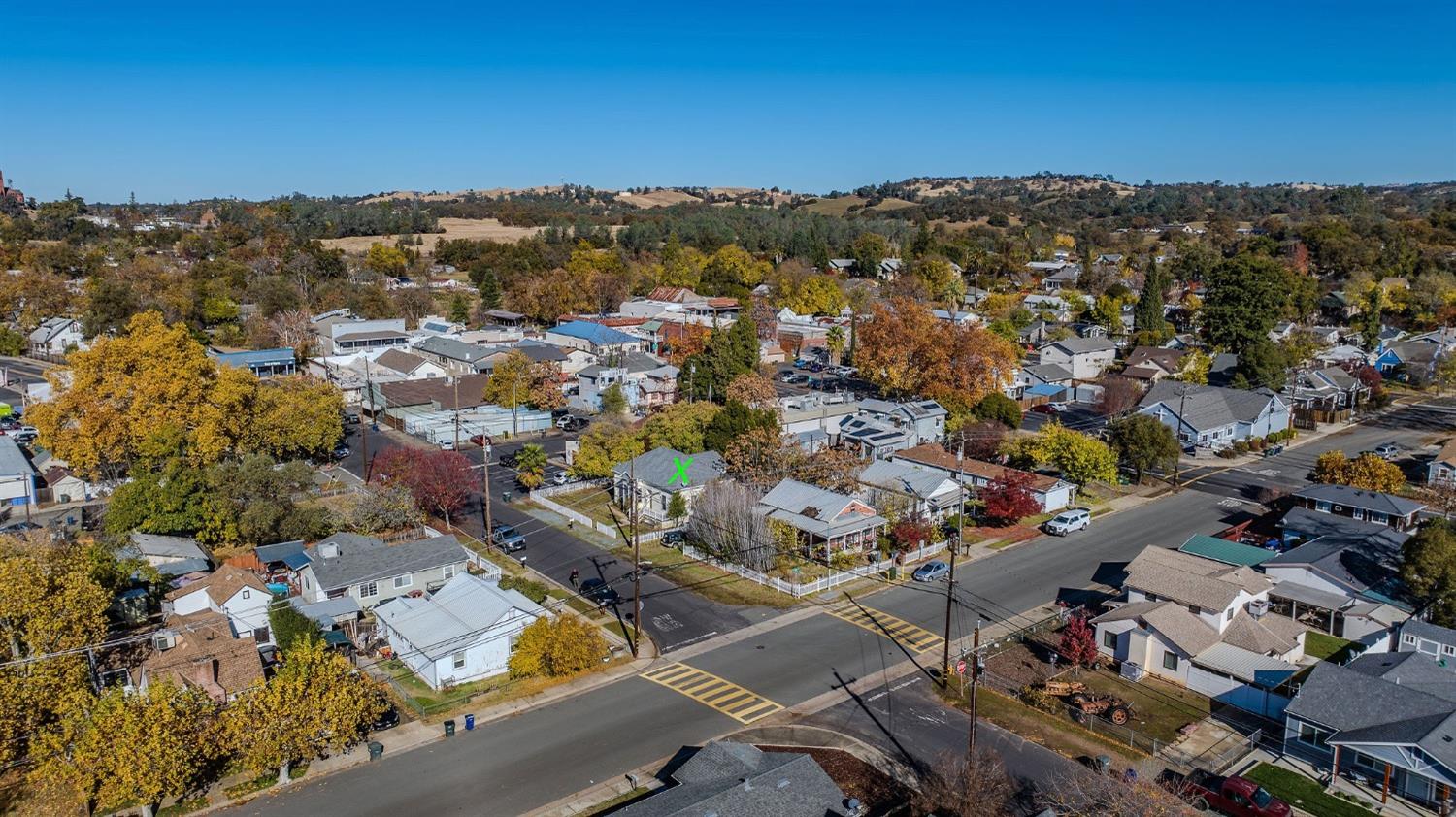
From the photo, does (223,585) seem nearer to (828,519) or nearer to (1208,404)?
(828,519)

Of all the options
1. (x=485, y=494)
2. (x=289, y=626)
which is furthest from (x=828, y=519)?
(x=289, y=626)

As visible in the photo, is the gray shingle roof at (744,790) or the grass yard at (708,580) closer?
the gray shingle roof at (744,790)

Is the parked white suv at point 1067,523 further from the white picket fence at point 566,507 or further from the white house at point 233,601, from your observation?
the white house at point 233,601

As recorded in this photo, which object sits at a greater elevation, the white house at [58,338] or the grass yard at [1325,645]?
the white house at [58,338]

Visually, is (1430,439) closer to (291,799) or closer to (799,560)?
(799,560)

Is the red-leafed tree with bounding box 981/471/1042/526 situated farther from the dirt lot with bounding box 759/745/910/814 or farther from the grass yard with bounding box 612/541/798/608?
the dirt lot with bounding box 759/745/910/814

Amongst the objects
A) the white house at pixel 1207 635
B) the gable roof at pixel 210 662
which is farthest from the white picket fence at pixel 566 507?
the white house at pixel 1207 635

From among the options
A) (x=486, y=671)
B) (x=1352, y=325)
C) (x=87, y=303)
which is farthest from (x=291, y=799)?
(x=1352, y=325)
